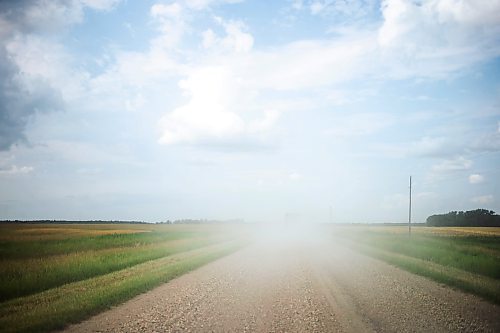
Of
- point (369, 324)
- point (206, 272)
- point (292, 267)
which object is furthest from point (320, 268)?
point (369, 324)

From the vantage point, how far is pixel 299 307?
1097 centimetres

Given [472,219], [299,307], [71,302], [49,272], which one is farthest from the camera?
[472,219]

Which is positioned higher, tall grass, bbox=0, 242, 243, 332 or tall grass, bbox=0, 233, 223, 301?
tall grass, bbox=0, 242, 243, 332

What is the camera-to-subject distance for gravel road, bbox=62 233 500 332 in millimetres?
9016

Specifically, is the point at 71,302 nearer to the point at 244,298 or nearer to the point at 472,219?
the point at 244,298

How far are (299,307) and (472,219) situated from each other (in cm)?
13935

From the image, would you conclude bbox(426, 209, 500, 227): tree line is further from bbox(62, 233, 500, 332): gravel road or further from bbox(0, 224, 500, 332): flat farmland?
bbox(62, 233, 500, 332): gravel road

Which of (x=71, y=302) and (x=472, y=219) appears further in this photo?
(x=472, y=219)

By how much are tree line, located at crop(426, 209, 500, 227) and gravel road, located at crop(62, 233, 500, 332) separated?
428 ft

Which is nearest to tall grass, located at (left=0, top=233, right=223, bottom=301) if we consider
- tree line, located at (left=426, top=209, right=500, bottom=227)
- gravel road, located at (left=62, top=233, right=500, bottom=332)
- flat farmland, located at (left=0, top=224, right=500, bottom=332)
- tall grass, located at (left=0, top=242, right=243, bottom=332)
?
flat farmland, located at (left=0, top=224, right=500, bottom=332)

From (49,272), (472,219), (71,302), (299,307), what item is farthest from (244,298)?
(472,219)

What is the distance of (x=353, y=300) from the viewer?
39.5ft

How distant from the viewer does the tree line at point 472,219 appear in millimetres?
127519

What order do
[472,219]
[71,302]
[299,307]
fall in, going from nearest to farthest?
[299,307] < [71,302] < [472,219]
